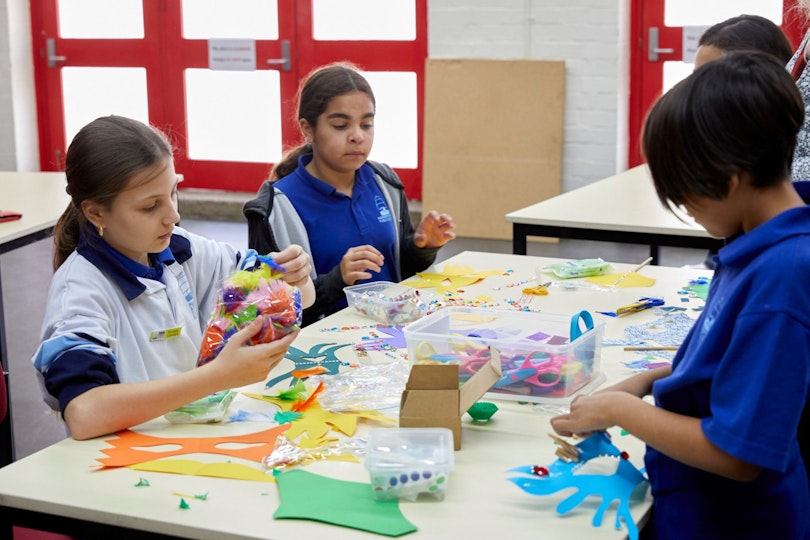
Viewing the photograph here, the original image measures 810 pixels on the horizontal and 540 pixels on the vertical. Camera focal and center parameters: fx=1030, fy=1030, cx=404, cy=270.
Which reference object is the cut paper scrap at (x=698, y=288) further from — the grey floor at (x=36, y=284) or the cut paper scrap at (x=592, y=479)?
the grey floor at (x=36, y=284)

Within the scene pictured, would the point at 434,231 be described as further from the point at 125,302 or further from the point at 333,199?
the point at 125,302

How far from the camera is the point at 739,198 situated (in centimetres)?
125

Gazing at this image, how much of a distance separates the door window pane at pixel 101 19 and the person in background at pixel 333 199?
4657mm

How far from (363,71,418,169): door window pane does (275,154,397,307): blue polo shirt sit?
12.5 ft

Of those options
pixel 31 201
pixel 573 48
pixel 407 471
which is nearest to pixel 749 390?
pixel 407 471

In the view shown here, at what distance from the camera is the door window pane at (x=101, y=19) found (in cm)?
701

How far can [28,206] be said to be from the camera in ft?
11.9

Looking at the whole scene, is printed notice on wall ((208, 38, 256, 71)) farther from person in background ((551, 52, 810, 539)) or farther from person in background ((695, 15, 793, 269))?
person in background ((551, 52, 810, 539))

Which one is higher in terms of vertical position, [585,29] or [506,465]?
[585,29]

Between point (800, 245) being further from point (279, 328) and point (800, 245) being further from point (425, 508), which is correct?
point (279, 328)

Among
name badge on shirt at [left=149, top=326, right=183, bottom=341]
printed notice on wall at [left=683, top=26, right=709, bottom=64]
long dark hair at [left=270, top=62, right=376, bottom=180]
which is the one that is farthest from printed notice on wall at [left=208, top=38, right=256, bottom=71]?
name badge on shirt at [left=149, top=326, right=183, bottom=341]

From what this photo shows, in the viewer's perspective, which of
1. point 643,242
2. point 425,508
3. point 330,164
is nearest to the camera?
point 425,508

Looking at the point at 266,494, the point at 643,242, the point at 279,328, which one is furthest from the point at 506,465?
the point at 643,242

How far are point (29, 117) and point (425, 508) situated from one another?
21.9ft
